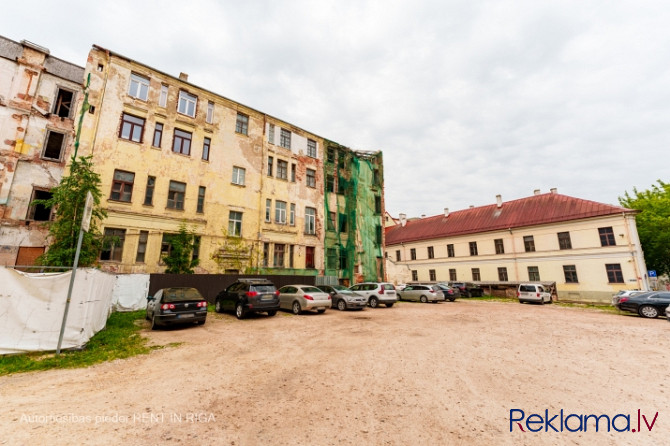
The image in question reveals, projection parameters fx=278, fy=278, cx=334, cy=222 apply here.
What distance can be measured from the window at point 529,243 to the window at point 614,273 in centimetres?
634

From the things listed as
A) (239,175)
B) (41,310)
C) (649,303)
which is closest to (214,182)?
(239,175)

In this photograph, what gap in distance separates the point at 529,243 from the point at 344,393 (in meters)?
35.2

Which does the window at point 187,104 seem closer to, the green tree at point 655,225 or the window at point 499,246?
the window at point 499,246

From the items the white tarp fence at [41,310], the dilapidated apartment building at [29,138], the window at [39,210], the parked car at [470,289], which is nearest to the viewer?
the white tarp fence at [41,310]

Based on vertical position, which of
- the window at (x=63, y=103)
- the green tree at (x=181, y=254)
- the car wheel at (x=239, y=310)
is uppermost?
the window at (x=63, y=103)

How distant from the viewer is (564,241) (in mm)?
29828

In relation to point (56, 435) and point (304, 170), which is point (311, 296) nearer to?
point (56, 435)

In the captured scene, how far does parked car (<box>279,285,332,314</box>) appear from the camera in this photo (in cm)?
1512

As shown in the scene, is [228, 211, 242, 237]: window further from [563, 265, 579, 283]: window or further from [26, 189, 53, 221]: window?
[563, 265, 579, 283]: window

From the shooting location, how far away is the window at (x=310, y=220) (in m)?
27.0

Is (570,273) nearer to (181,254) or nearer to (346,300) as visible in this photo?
(346,300)

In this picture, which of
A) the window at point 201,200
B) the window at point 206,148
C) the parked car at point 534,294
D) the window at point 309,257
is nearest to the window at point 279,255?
the window at point 309,257

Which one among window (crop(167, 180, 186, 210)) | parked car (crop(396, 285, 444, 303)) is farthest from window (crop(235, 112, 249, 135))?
parked car (crop(396, 285, 444, 303))

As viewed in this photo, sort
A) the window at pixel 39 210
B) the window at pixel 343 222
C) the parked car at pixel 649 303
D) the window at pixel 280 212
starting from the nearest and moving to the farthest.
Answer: the parked car at pixel 649 303
the window at pixel 39 210
the window at pixel 280 212
the window at pixel 343 222
